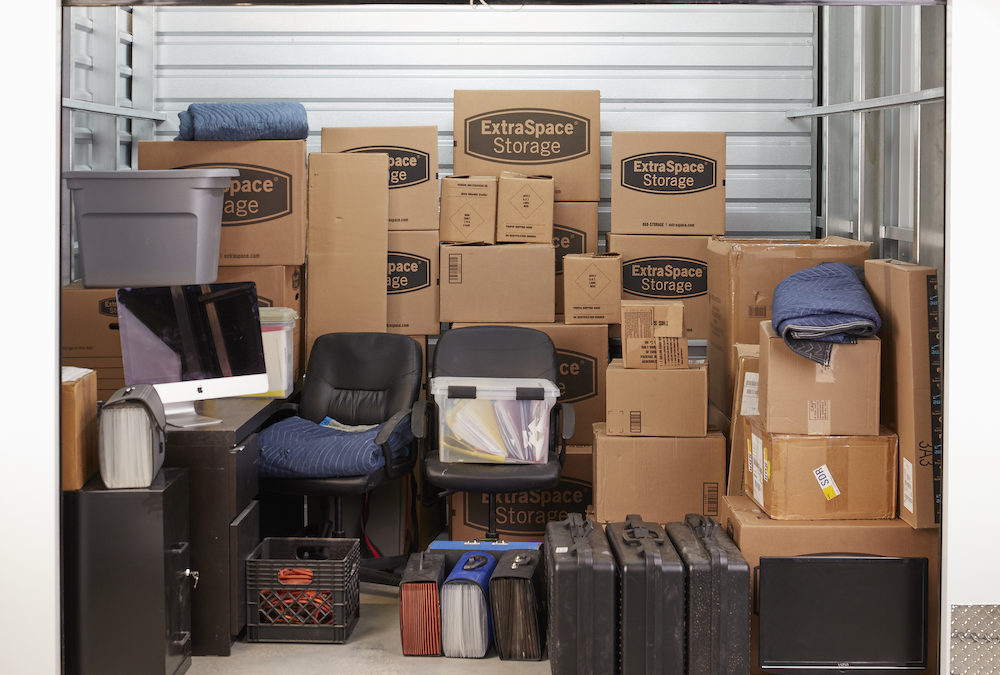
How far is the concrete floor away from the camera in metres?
3.48

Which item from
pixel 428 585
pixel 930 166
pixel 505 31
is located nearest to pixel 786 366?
pixel 930 166

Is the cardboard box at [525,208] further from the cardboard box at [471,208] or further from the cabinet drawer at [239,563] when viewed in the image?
the cabinet drawer at [239,563]

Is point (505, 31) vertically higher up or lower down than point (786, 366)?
higher up

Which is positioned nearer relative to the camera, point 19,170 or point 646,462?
point 19,170

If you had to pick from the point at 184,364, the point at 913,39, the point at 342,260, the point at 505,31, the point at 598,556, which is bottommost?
the point at 598,556

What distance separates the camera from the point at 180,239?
383 cm

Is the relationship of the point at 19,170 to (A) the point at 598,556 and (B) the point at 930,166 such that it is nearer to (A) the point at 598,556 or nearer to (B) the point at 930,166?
(A) the point at 598,556

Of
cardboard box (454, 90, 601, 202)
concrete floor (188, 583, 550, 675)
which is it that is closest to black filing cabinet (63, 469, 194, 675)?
concrete floor (188, 583, 550, 675)

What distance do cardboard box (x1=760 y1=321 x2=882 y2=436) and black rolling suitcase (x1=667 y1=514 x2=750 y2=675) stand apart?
505mm

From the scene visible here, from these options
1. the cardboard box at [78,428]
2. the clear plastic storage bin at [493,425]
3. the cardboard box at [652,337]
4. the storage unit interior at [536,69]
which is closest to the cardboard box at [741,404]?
the cardboard box at [652,337]

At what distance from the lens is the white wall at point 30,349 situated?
2777mm

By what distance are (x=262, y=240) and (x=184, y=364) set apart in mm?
1056

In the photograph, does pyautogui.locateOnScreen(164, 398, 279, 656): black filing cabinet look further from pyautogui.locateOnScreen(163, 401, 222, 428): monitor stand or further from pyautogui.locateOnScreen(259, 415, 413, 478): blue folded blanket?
pyautogui.locateOnScreen(259, 415, 413, 478): blue folded blanket

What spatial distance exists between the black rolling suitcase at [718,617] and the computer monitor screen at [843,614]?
0.16 meters
